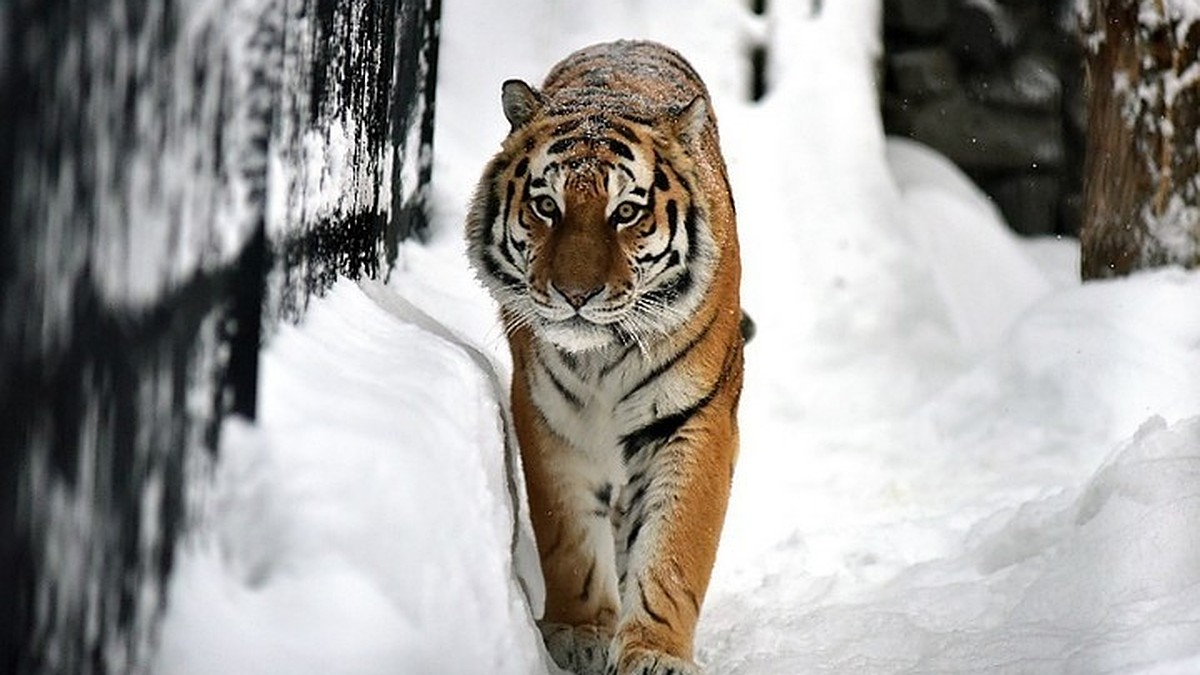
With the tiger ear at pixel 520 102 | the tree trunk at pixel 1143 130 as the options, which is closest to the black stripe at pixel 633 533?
the tiger ear at pixel 520 102

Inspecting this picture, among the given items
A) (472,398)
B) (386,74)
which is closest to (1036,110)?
(386,74)

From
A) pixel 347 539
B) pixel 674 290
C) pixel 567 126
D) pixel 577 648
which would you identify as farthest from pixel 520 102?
pixel 347 539

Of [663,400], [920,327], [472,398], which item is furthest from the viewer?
[920,327]

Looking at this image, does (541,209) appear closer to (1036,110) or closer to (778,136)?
(778,136)

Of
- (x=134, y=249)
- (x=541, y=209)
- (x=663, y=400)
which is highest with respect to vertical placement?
(x=134, y=249)

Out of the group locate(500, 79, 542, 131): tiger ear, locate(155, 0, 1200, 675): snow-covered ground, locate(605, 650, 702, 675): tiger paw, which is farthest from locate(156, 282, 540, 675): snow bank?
locate(500, 79, 542, 131): tiger ear

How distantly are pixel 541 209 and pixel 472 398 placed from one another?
1.52 feet

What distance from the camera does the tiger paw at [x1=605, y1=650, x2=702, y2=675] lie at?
8.83 feet

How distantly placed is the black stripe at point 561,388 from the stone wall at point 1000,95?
4488 millimetres

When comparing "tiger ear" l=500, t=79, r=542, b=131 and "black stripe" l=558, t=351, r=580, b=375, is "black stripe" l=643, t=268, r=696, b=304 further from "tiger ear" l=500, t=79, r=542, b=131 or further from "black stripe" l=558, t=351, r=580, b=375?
"tiger ear" l=500, t=79, r=542, b=131

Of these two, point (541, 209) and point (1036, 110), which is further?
point (1036, 110)

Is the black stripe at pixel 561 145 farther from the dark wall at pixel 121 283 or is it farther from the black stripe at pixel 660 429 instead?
the dark wall at pixel 121 283

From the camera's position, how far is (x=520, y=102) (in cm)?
315

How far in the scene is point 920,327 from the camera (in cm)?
606
